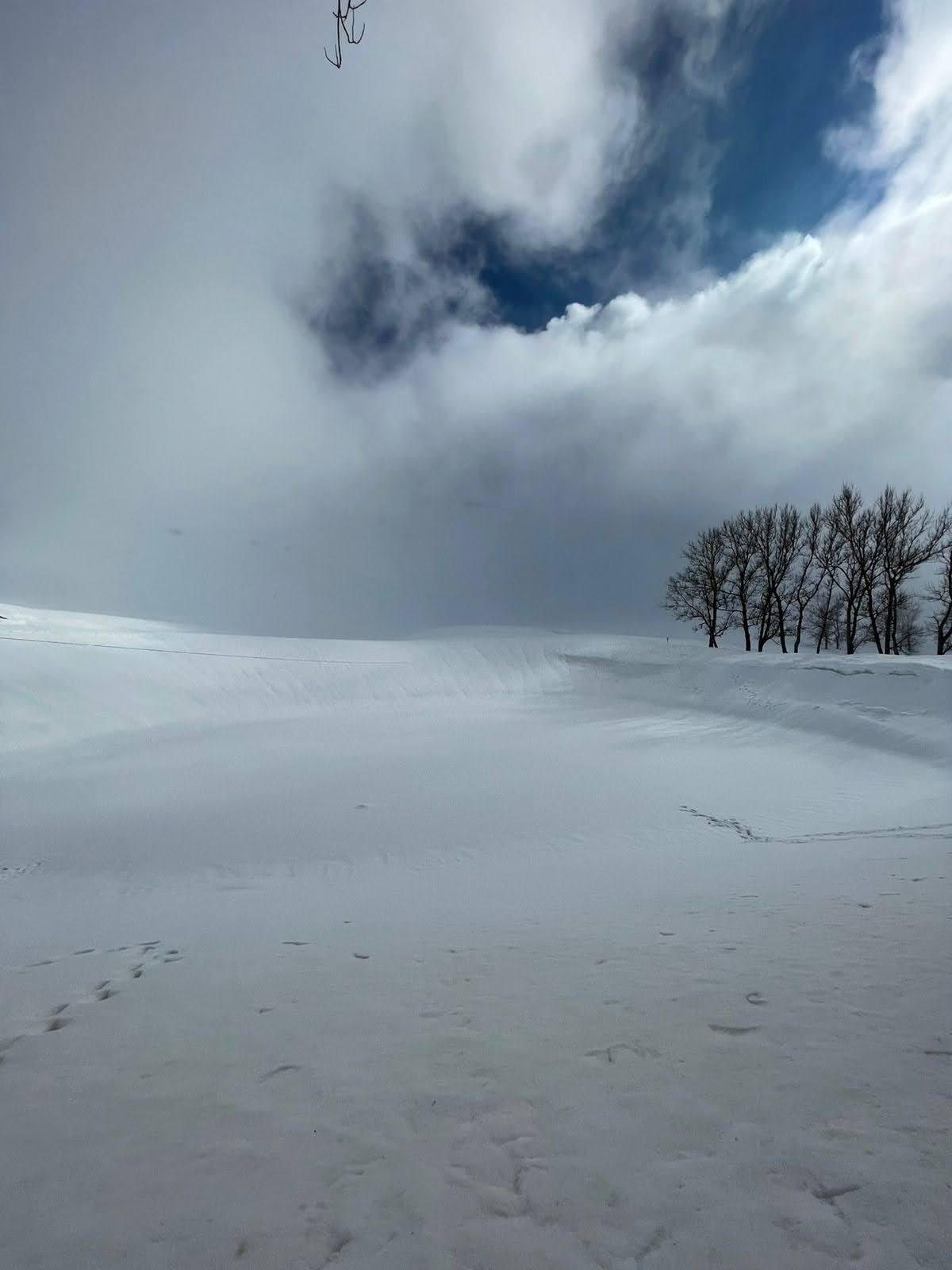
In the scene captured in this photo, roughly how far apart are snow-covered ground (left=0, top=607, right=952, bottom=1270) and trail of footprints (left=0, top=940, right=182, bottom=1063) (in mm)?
34

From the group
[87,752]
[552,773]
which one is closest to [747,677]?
[552,773]

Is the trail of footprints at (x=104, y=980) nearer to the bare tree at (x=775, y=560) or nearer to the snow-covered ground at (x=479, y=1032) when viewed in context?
the snow-covered ground at (x=479, y=1032)

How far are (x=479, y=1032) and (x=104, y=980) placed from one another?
3064 mm

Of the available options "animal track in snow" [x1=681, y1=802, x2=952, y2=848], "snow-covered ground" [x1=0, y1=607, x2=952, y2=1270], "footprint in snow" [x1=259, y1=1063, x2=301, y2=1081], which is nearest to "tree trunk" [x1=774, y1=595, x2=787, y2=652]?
"snow-covered ground" [x1=0, y1=607, x2=952, y2=1270]

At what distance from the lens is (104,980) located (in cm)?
418

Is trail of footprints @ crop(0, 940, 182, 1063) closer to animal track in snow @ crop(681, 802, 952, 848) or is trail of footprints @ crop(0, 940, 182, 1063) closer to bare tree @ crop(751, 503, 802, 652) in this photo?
animal track in snow @ crop(681, 802, 952, 848)

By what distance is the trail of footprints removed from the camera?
348 centimetres

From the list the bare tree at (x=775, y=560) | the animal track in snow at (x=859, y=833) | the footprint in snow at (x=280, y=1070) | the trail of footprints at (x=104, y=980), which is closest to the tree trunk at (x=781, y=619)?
the bare tree at (x=775, y=560)

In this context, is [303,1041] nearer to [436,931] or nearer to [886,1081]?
[436,931]

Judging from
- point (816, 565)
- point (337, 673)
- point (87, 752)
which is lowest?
point (87, 752)

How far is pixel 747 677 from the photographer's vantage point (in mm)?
21500

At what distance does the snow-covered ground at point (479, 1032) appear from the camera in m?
1.81

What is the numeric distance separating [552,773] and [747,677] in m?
12.4

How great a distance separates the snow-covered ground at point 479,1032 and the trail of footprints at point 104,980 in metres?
0.03
